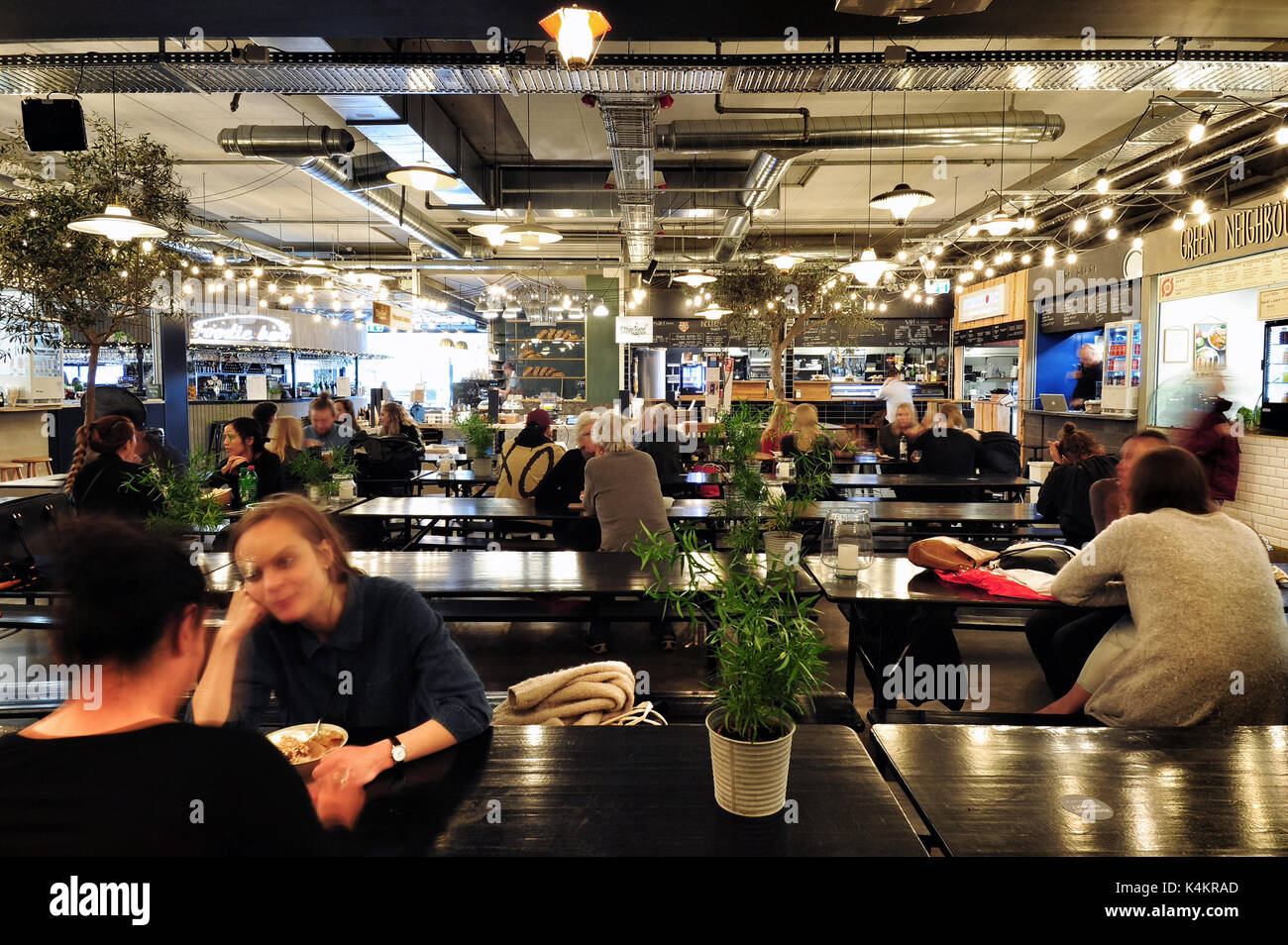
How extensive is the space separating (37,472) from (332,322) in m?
11.4

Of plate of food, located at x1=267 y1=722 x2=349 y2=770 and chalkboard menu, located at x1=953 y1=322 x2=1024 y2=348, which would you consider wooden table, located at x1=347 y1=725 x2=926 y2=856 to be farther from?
chalkboard menu, located at x1=953 y1=322 x2=1024 y2=348

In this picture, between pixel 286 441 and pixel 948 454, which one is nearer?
pixel 286 441

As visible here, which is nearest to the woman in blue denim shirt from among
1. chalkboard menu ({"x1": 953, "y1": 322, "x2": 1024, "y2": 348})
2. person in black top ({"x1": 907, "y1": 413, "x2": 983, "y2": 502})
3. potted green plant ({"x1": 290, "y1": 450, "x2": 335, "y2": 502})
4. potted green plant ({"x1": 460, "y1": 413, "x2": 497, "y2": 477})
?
potted green plant ({"x1": 290, "y1": 450, "x2": 335, "y2": 502})

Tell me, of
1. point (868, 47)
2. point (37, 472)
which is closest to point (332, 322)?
point (37, 472)

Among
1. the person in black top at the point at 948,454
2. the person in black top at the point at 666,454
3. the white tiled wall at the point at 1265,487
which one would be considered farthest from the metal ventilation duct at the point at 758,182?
the white tiled wall at the point at 1265,487

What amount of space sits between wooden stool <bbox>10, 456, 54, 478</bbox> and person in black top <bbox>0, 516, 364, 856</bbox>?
11.1 metres

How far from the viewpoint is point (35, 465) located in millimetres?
10406

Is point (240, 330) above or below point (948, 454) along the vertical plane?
above

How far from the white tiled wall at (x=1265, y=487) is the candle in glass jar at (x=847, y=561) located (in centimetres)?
685

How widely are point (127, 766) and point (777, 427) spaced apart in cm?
746

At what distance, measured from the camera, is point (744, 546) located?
2.69 meters

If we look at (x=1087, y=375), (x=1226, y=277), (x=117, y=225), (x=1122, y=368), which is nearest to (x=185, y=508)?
(x=117, y=225)

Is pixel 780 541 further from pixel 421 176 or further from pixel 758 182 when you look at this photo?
pixel 758 182
